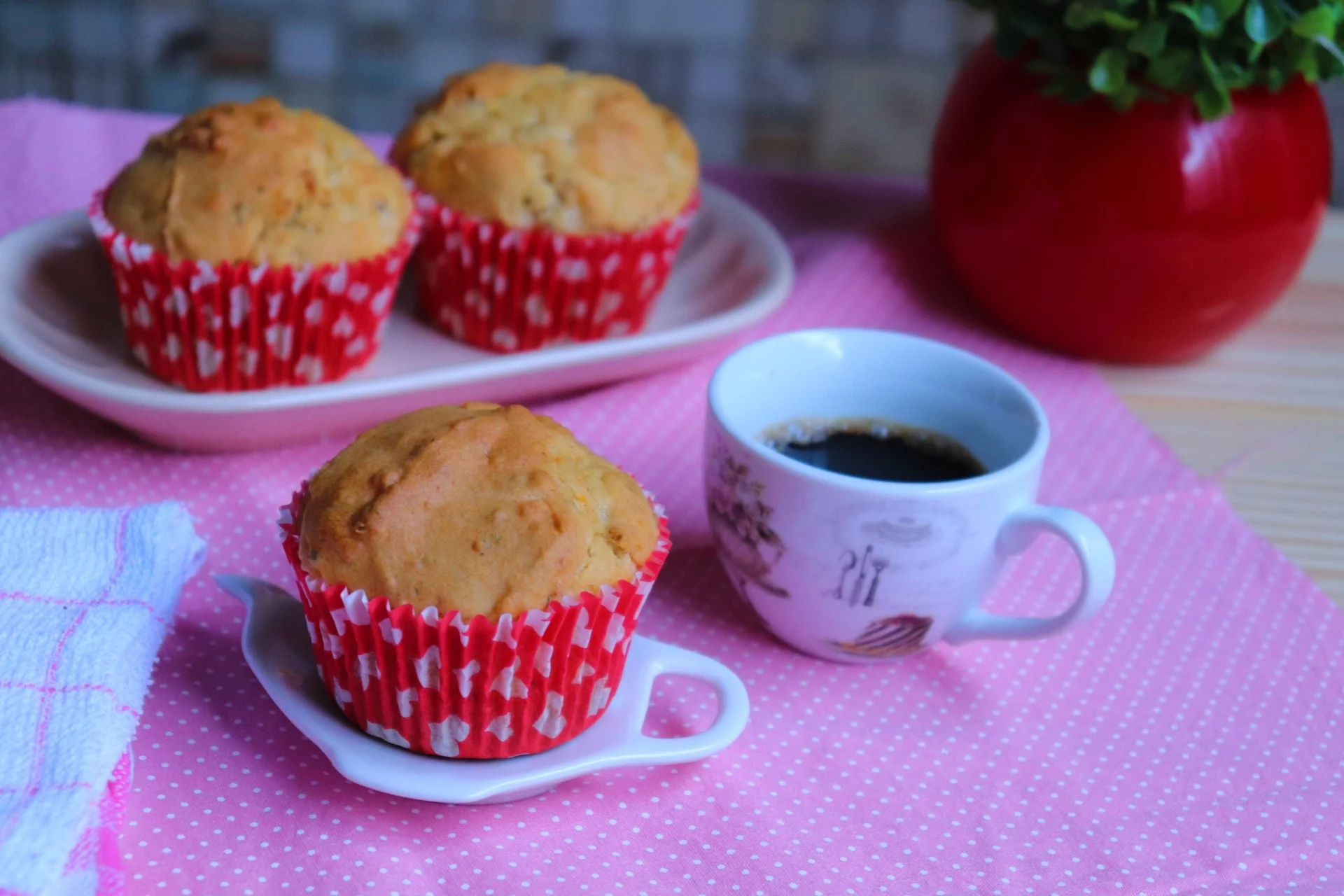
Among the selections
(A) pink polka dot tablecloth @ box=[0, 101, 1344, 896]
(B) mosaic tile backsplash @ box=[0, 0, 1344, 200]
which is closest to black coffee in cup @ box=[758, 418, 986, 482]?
(A) pink polka dot tablecloth @ box=[0, 101, 1344, 896]

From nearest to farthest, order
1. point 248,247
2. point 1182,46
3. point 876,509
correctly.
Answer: point 876,509 < point 248,247 < point 1182,46

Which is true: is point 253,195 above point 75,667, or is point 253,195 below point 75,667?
above

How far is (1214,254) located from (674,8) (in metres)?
0.97

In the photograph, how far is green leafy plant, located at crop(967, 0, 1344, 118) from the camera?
46.4 inches

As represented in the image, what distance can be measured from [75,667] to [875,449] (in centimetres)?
58

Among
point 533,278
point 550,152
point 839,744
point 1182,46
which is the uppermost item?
point 1182,46

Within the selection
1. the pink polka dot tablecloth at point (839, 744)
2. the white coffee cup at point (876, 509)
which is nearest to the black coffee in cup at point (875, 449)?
the white coffee cup at point (876, 509)

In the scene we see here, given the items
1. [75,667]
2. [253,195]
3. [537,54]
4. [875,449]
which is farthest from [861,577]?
[537,54]

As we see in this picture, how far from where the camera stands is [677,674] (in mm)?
926

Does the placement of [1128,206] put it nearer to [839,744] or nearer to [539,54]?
[839,744]

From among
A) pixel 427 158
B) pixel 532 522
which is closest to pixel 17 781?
pixel 532 522

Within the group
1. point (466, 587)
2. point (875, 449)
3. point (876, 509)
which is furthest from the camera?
point (875, 449)

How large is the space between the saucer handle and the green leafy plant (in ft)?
2.29

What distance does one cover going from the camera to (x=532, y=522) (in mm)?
812
